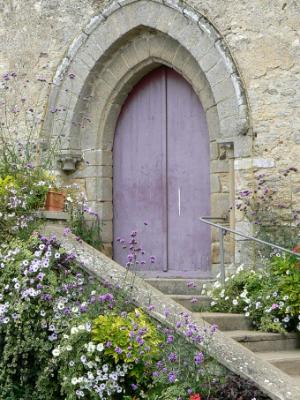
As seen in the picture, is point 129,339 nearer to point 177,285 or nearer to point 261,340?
point 261,340

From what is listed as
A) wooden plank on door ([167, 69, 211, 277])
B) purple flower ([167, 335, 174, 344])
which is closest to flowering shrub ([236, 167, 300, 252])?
wooden plank on door ([167, 69, 211, 277])

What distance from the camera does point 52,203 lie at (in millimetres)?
6805

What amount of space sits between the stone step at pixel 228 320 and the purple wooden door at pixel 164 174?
168 cm

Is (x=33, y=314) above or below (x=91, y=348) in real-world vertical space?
above

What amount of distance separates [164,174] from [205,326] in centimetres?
352

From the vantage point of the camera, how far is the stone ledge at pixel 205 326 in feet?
17.4

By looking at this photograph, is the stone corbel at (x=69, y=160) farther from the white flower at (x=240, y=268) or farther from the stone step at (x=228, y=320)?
the stone step at (x=228, y=320)

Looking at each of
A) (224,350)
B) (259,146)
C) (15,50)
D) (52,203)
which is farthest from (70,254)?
(15,50)

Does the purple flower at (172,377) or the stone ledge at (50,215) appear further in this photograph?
the stone ledge at (50,215)

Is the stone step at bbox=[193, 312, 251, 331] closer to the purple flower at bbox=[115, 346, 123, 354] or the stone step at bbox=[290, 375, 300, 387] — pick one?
the stone step at bbox=[290, 375, 300, 387]

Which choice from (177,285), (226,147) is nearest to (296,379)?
(177,285)

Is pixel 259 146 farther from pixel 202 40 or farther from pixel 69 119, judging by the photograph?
pixel 69 119

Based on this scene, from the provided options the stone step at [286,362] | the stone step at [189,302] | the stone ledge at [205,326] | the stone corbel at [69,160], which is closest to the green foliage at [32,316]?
the stone ledge at [205,326]

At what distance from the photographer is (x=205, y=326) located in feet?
19.4
